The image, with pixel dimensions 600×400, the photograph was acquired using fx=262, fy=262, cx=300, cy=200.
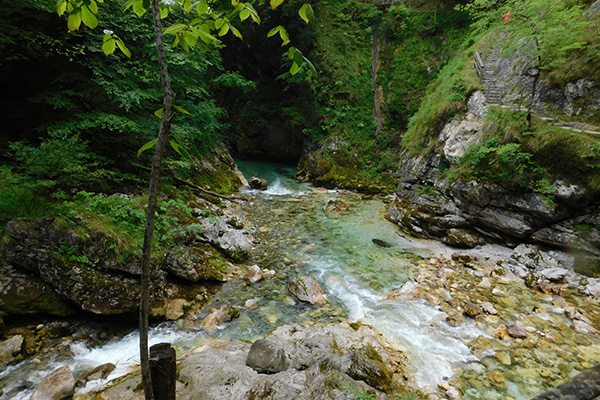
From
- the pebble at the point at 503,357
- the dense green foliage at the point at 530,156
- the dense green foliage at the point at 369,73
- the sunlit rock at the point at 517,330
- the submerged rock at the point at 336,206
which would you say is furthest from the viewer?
the dense green foliage at the point at 369,73

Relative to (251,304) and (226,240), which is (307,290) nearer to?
(251,304)

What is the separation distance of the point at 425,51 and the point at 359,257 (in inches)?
734

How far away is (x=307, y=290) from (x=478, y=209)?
655cm

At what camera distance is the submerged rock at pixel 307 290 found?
6211mm

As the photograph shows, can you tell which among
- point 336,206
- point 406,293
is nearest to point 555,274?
point 406,293

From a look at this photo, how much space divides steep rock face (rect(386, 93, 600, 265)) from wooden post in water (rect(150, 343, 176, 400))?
9.11 metres

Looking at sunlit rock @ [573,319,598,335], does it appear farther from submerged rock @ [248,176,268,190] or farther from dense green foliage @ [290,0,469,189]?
submerged rock @ [248,176,268,190]

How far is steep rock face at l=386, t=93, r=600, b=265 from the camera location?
700 cm

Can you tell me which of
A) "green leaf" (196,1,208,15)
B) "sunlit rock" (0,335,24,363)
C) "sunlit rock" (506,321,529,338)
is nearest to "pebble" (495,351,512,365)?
"sunlit rock" (506,321,529,338)

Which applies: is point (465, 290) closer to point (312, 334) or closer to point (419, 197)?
point (312, 334)

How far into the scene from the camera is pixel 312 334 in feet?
15.4

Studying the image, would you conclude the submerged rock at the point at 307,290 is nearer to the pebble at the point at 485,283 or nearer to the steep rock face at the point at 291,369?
the steep rock face at the point at 291,369

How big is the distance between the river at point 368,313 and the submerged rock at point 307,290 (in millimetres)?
166

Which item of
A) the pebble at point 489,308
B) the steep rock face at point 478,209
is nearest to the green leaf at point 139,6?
the pebble at point 489,308
